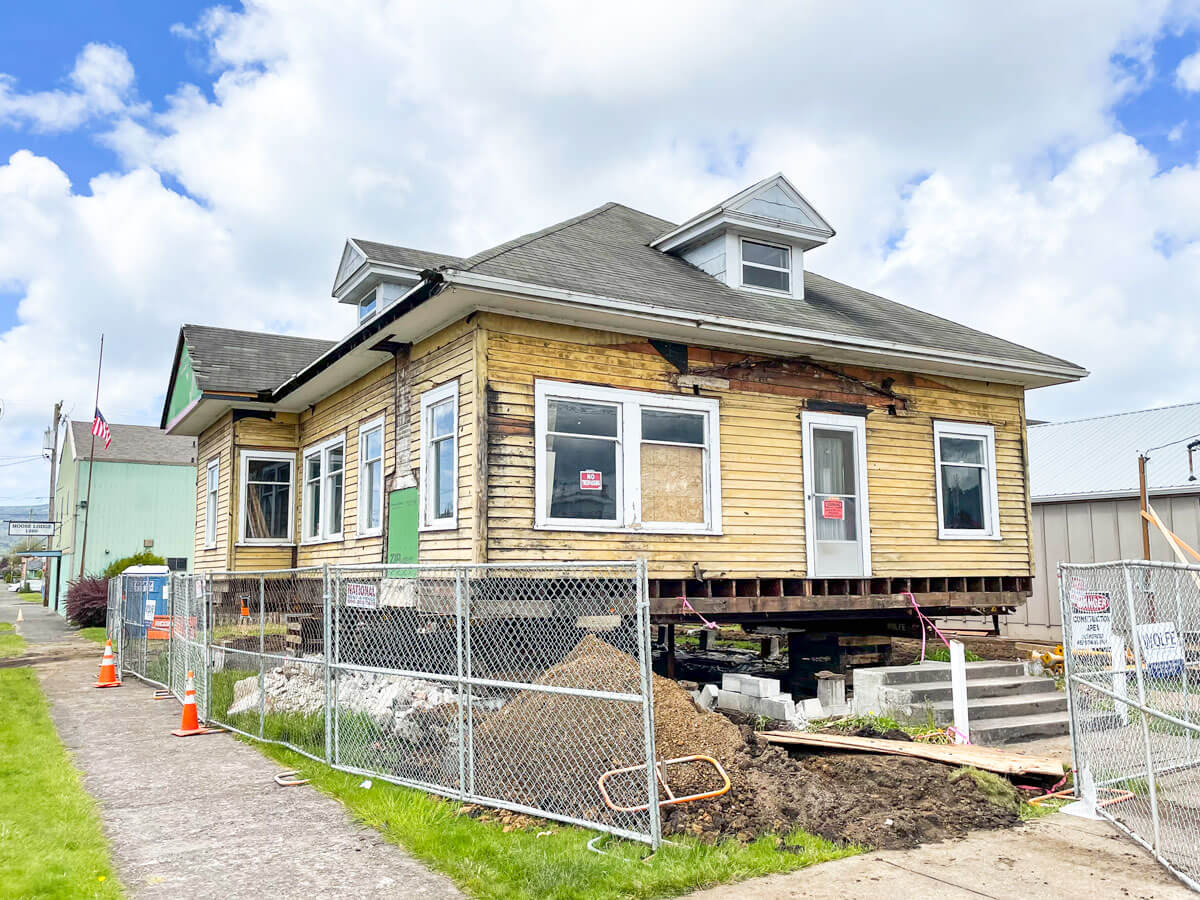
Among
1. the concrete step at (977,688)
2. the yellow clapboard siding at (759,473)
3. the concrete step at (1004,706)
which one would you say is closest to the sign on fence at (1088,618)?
the concrete step at (1004,706)

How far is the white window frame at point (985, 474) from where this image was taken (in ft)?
46.9

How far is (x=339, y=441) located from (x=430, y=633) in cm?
730

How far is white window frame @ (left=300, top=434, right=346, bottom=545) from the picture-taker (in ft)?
50.1

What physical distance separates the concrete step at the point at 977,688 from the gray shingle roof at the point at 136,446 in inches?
1473

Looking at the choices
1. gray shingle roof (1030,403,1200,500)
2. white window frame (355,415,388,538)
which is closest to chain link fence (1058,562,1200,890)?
white window frame (355,415,388,538)

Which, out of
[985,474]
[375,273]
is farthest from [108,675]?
[985,474]

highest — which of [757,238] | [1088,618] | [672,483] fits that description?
[757,238]

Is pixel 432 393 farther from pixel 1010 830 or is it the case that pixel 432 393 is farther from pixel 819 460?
pixel 1010 830

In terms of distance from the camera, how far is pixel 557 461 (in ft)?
36.6

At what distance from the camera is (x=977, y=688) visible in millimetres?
11188

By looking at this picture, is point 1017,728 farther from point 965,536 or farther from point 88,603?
point 88,603

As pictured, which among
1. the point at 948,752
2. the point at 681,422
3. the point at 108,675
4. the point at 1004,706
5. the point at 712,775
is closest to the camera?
the point at 712,775

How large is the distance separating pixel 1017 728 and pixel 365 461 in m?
9.46

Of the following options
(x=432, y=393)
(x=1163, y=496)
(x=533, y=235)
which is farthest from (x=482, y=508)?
(x=1163, y=496)
